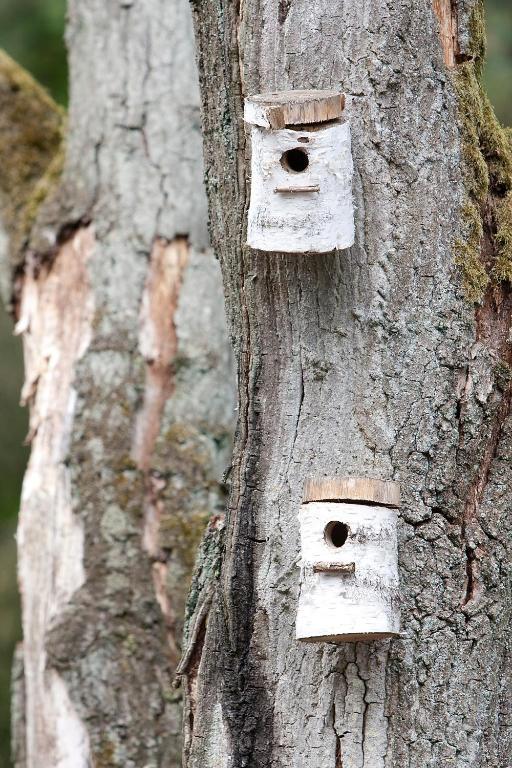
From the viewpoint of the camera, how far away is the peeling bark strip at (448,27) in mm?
2148

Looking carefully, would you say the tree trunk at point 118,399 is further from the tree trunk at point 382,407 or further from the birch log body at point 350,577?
the birch log body at point 350,577

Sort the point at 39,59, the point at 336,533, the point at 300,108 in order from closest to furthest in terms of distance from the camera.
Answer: the point at 300,108 → the point at 336,533 → the point at 39,59

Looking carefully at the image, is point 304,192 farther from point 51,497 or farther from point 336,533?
point 51,497

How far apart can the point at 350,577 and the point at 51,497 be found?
2.06m

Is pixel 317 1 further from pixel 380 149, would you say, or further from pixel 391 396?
pixel 391 396

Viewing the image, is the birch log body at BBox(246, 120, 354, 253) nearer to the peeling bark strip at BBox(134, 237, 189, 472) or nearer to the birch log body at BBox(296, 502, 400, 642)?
the birch log body at BBox(296, 502, 400, 642)

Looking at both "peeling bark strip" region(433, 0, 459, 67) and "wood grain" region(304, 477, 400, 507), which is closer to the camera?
"wood grain" region(304, 477, 400, 507)

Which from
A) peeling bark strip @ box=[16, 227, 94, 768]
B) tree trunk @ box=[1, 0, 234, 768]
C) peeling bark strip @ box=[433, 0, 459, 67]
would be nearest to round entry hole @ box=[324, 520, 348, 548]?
peeling bark strip @ box=[433, 0, 459, 67]

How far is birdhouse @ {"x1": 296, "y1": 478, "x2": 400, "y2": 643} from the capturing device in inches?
76.9

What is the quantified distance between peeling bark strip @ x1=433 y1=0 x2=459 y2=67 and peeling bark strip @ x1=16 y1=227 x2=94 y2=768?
206 cm

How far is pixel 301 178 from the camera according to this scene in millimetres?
2010

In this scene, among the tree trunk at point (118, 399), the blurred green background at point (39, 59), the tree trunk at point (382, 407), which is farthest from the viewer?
the blurred green background at point (39, 59)

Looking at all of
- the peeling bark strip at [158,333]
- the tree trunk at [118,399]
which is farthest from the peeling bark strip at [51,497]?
the peeling bark strip at [158,333]

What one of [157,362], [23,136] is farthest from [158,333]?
[23,136]
